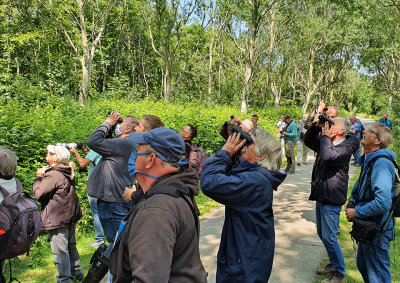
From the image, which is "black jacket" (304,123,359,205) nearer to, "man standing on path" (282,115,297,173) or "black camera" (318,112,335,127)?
"black camera" (318,112,335,127)

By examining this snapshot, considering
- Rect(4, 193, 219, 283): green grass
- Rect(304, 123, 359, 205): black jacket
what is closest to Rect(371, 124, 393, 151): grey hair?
Rect(304, 123, 359, 205): black jacket

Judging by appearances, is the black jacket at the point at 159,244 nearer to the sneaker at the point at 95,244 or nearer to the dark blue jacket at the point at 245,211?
the dark blue jacket at the point at 245,211

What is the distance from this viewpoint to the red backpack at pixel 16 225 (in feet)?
8.89

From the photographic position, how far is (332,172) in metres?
4.35

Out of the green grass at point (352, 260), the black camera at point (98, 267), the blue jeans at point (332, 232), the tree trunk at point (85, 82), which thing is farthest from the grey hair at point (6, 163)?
the tree trunk at point (85, 82)

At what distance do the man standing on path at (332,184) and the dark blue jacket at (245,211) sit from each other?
1741 millimetres

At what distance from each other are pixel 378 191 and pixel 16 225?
3451mm

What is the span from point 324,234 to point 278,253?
4.21ft

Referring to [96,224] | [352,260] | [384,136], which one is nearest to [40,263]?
[96,224]

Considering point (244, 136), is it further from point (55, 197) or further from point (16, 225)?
point (55, 197)

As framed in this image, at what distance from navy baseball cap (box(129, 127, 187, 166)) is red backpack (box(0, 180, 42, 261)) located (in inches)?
60.8

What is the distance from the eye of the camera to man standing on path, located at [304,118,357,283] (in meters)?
4.14

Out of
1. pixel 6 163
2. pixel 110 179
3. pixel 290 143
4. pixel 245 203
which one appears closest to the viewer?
pixel 245 203

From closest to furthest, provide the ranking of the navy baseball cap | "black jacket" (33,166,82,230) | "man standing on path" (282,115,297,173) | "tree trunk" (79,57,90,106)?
the navy baseball cap, "black jacket" (33,166,82,230), "man standing on path" (282,115,297,173), "tree trunk" (79,57,90,106)
